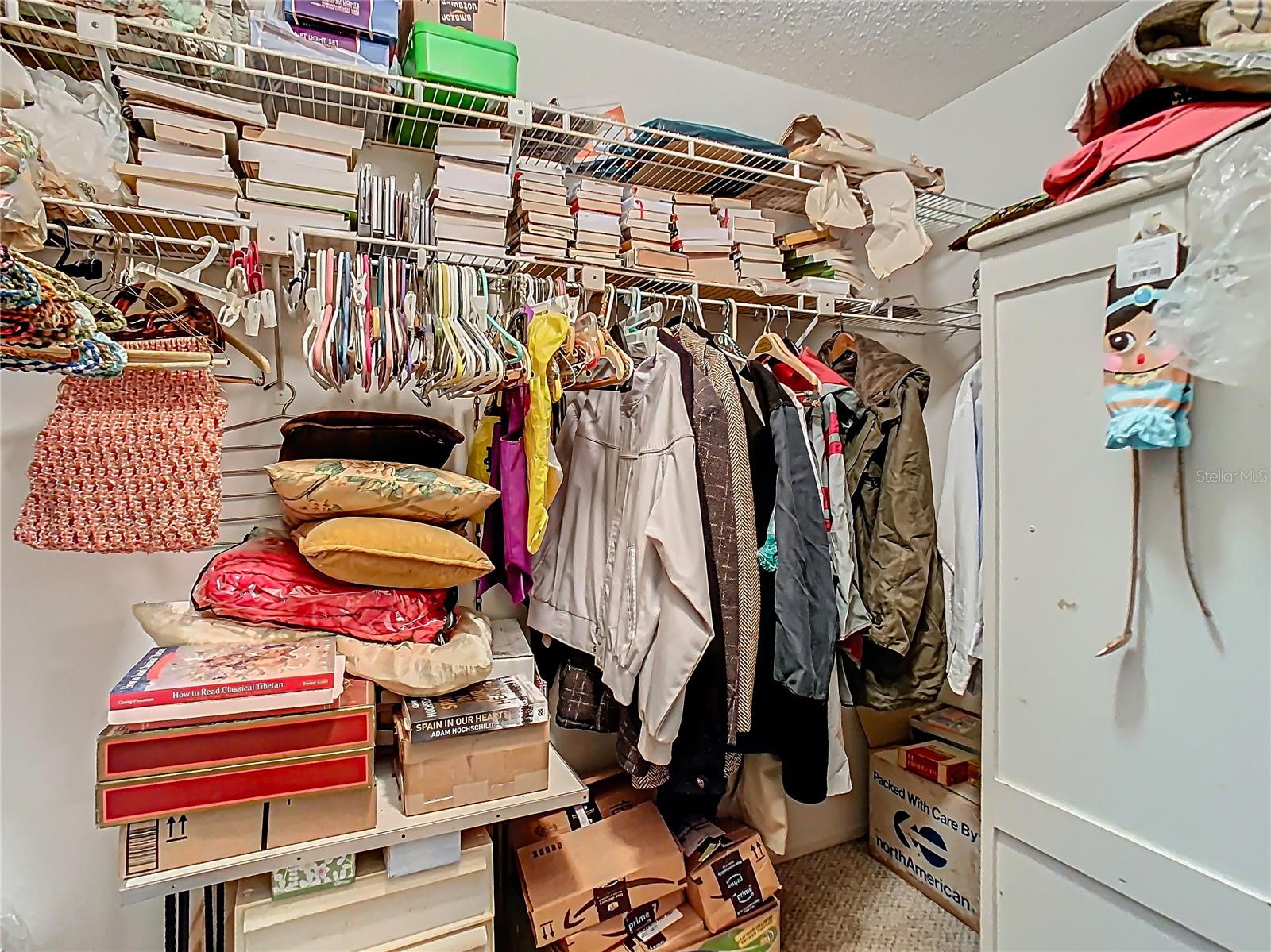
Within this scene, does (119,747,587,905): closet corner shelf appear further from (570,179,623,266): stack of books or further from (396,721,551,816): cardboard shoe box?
(570,179,623,266): stack of books

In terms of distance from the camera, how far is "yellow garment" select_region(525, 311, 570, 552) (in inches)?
49.0

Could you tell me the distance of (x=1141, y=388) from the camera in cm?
89

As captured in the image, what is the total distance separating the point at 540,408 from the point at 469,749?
2.02 ft

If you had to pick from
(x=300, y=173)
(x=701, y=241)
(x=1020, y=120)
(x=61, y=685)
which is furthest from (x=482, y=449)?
(x=1020, y=120)

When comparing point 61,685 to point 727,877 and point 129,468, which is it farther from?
point 727,877

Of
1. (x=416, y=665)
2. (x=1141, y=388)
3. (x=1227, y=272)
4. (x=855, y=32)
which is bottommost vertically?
(x=416, y=665)

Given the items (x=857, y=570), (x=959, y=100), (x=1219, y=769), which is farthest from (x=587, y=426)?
(x=959, y=100)

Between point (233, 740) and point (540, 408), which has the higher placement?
point (540, 408)

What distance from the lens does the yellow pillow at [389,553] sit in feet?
3.91

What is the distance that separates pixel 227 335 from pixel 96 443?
36 cm

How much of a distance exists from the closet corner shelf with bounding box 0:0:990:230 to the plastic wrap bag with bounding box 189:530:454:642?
88cm

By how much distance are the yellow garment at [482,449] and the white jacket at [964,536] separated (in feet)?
3.73

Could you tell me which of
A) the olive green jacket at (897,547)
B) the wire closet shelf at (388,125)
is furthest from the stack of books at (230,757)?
the olive green jacket at (897,547)

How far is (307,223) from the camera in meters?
1.35
